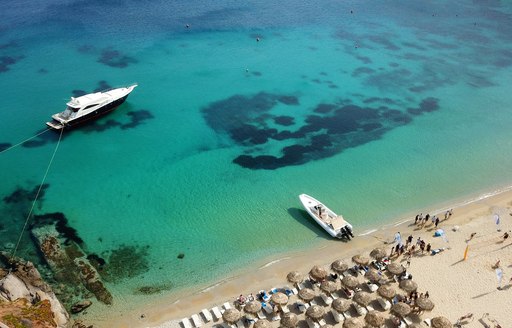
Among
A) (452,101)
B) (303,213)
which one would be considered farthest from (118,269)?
(452,101)

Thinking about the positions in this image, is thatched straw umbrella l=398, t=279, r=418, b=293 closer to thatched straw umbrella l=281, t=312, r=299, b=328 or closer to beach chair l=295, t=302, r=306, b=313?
beach chair l=295, t=302, r=306, b=313

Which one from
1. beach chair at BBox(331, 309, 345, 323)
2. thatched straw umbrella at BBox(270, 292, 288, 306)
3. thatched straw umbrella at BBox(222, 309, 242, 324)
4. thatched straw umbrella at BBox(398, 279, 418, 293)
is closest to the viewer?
thatched straw umbrella at BBox(222, 309, 242, 324)

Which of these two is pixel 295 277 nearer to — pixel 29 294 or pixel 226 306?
pixel 226 306

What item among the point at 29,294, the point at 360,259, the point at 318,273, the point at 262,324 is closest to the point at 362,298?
the point at 318,273

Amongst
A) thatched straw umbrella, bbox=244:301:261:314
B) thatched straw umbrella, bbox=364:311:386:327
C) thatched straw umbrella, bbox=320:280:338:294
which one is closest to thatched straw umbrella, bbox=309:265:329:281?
thatched straw umbrella, bbox=320:280:338:294

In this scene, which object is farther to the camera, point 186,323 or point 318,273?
point 318,273

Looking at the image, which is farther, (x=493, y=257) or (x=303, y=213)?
(x=303, y=213)

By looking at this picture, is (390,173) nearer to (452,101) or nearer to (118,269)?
(452,101)
